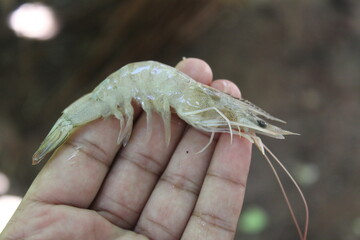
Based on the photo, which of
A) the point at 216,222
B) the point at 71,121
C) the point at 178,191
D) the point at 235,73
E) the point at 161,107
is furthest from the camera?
the point at 235,73

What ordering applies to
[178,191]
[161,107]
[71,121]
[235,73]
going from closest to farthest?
[178,191] < [71,121] < [161,107] < [235,73]

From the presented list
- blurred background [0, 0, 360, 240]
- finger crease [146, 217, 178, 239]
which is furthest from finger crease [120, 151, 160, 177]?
blurred background [0, 0, 360, 240]

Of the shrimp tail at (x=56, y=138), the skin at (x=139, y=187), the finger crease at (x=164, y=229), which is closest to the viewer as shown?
the skin at (x=139, y=187)

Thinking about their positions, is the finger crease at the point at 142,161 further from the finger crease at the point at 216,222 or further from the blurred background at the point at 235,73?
the blurred background at the point at 235,73

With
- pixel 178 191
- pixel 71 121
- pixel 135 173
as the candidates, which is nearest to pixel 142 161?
pixel 135 173

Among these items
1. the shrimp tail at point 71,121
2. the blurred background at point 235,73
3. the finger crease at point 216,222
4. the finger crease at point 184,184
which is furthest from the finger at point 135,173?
the blurred background at point 235,73

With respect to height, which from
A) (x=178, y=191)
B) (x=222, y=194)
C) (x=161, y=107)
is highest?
(x=161, y=107)

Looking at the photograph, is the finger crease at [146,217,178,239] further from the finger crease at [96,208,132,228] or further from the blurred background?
the blurred background

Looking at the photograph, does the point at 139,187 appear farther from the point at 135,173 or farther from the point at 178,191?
the point at 178,191
